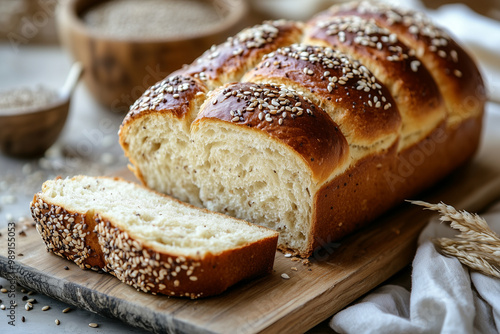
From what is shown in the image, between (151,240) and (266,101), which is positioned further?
(266,101)

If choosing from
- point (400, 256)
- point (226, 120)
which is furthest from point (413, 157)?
point (226, 120)

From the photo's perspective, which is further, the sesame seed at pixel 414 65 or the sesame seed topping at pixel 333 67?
the sesame seed at pixel 414 65

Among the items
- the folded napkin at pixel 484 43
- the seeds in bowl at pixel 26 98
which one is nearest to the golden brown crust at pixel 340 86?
the seeds in bowl at pixel 26 98

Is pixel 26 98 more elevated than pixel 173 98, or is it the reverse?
pixel 173 98

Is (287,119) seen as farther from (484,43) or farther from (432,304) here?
(484,43)

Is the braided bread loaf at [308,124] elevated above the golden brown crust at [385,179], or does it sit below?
above

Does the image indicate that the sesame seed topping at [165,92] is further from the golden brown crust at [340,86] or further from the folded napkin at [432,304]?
the folded napkin at [432,304]

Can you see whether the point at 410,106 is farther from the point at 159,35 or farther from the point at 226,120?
the point at 159,35

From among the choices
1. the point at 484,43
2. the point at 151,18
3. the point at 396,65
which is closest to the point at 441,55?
the point at 396,65
